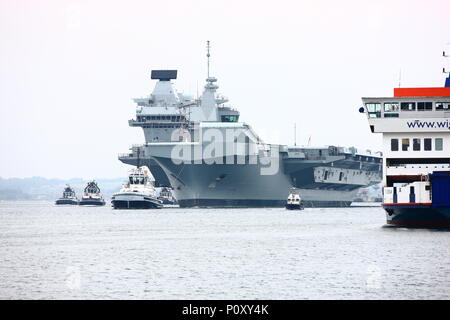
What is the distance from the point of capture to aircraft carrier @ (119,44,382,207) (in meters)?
112

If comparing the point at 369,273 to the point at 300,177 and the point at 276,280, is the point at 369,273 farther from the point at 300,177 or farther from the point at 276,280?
the point at 300,177

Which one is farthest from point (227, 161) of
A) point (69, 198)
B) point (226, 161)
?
point (69, 198)

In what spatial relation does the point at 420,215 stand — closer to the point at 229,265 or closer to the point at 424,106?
the point at 424,106

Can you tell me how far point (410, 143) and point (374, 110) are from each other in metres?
2.99

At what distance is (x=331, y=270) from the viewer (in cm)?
3631

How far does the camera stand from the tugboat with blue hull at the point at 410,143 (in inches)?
2217

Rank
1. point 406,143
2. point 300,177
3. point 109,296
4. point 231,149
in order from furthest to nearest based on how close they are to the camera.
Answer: point 300,177
point 231,149
point 406,143
point 109,296

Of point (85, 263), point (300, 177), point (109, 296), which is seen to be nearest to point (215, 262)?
point (85, 263)

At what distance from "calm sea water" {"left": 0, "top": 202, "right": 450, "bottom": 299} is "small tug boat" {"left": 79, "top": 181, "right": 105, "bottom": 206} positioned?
108 metres

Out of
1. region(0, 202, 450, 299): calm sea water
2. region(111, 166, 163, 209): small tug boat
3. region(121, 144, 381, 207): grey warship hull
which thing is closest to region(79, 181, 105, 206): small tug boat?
region(121, 144, 381, 207): grey warship hull

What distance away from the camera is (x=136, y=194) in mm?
117812

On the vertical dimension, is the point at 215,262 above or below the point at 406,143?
below

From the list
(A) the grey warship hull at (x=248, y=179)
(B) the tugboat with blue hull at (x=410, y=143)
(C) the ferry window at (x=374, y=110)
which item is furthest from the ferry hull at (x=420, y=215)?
(A) the grey warship hull at (x=248, y=179)
